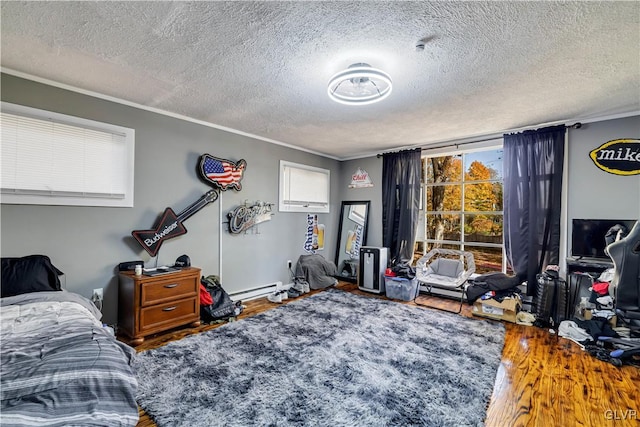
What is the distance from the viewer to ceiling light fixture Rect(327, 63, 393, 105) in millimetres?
2031

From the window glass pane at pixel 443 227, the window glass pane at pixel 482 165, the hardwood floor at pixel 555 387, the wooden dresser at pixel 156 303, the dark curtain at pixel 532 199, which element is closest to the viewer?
the hardwood floor at pixel 555 387

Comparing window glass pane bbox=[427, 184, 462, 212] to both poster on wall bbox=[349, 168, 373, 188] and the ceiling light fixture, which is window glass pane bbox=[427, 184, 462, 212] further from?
the ceiling light fixture

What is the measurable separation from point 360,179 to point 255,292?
2.91 m

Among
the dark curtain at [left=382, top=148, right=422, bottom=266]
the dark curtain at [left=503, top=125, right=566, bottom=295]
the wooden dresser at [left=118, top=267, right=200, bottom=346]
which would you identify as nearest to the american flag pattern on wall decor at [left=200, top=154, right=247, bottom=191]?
the wooden dresser at [left=118, top=267, right=200, bottom=346]

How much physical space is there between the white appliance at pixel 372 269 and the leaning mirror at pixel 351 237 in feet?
1.74

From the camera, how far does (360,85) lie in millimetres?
2311

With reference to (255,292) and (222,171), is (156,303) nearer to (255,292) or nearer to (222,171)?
(255,292)

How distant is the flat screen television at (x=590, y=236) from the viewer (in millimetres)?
3039

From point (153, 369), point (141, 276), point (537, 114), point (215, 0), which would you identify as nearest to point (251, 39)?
point (215, 0)

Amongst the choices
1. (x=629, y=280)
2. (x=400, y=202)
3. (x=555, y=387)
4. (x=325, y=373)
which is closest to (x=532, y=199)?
(x=629, y=280)

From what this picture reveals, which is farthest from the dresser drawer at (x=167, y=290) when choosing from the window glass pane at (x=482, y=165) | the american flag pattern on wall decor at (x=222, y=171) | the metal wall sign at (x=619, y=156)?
the metal wall sign at (x=619, y=156)

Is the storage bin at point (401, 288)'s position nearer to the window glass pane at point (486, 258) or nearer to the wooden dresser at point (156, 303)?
the window glass pane at point (486, 258)

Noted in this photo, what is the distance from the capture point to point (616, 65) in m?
2.08

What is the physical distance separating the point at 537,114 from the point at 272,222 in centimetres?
377
